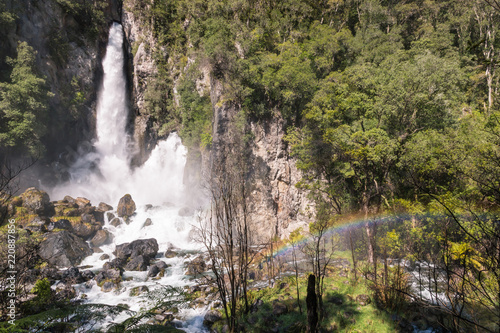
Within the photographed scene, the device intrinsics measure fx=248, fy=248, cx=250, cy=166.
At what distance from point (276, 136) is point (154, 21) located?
2451 centimetres

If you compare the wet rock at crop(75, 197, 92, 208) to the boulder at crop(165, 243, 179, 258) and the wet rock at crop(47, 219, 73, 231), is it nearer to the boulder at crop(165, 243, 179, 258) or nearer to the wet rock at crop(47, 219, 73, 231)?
the wet rock at crop(47, 219, 73, 231)

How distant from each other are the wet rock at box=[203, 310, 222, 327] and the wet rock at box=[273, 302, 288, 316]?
8.19 ft

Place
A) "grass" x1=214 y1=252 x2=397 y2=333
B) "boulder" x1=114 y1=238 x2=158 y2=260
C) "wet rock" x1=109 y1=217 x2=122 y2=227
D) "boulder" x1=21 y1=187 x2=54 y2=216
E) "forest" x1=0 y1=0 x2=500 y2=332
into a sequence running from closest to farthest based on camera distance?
"grass" x1=214 y1=252 x2=397 y2=333 → "forest" x1=0 y1=0 x2=500 y2=332 → "boulder" x1=114 y1=238 x2=158 y2=260 → "boulder" x1=21 y1=187 x2=54 y2=216 → "wet rock" x1=109 y1=217 x2=122 y2=227

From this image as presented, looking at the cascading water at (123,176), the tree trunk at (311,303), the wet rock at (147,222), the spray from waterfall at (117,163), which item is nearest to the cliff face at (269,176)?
the cascading water at (123,176)

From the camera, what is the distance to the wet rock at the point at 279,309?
10.6m

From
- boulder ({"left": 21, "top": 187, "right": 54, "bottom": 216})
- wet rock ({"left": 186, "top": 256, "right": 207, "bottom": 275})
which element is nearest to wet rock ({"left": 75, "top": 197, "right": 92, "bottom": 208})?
boulder ({"left": 21, "top": 187, "right": 54, "bottom": 216})

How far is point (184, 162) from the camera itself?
1211 inches

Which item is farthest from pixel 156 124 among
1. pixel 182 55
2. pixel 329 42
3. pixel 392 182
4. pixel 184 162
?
pixel 392 182

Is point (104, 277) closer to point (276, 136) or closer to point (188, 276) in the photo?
point (188, 276)

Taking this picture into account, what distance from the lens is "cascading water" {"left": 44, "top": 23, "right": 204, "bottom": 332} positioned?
24641mm

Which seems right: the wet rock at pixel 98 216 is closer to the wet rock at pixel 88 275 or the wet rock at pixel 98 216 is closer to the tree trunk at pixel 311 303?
the wet rock at pixel 88 275

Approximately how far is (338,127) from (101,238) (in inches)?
874

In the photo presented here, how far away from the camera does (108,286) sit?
15484mm

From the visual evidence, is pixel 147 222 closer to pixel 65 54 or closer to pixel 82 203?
pixel 82 203
